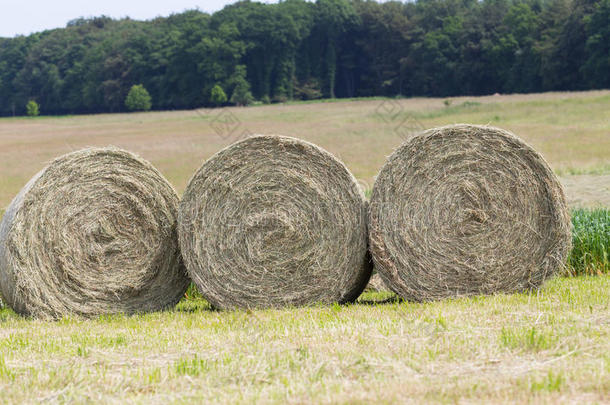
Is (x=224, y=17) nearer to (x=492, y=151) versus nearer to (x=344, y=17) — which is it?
(x=344, y=17)

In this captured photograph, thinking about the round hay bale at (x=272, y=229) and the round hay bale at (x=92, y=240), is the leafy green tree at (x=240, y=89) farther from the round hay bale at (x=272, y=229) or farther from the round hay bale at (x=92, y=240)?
the round hay bale at (x=272, y=229)

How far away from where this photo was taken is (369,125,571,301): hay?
756 centimetres

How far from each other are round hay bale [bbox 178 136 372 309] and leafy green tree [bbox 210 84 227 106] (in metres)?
52.0

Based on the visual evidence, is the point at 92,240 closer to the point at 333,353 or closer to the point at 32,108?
the point at 333,353

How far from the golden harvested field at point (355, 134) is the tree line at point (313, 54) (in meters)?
16.3

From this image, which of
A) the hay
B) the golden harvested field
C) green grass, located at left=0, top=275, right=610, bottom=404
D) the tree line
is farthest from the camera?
the tree line

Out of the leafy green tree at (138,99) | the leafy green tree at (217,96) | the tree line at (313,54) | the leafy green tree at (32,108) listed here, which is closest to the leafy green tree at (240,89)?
the tree line at (313,54)

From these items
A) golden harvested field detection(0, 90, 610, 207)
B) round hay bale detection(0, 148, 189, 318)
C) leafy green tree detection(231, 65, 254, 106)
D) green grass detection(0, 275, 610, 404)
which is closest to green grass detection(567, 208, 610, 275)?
green grass detection(0, 275, 610, 404)

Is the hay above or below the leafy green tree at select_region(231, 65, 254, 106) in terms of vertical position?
below

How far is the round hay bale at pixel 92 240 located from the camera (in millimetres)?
7410

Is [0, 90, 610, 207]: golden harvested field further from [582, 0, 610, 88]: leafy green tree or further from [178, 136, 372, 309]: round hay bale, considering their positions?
[582, 0, 610, 88]: leafy green tree

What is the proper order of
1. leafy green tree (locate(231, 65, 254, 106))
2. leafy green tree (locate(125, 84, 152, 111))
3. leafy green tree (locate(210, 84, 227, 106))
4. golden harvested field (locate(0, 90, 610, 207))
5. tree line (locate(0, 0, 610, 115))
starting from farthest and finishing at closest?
leafy green tree (locate(231, 65, 254, 106)) < leafy green tree (locate(125, 84, 152, 111)) < tree line (locate(0, 0, 610, 115)) < leafy green tree (locate(210, 84, 227, 106)) < golden harvested field (locate(0, 90, 610, 207))

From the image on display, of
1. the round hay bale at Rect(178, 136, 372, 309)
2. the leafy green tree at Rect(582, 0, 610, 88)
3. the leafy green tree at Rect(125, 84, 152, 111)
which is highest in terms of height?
the leafy green tree at Rect(582, 0, 610, 88)

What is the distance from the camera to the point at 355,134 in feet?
107
